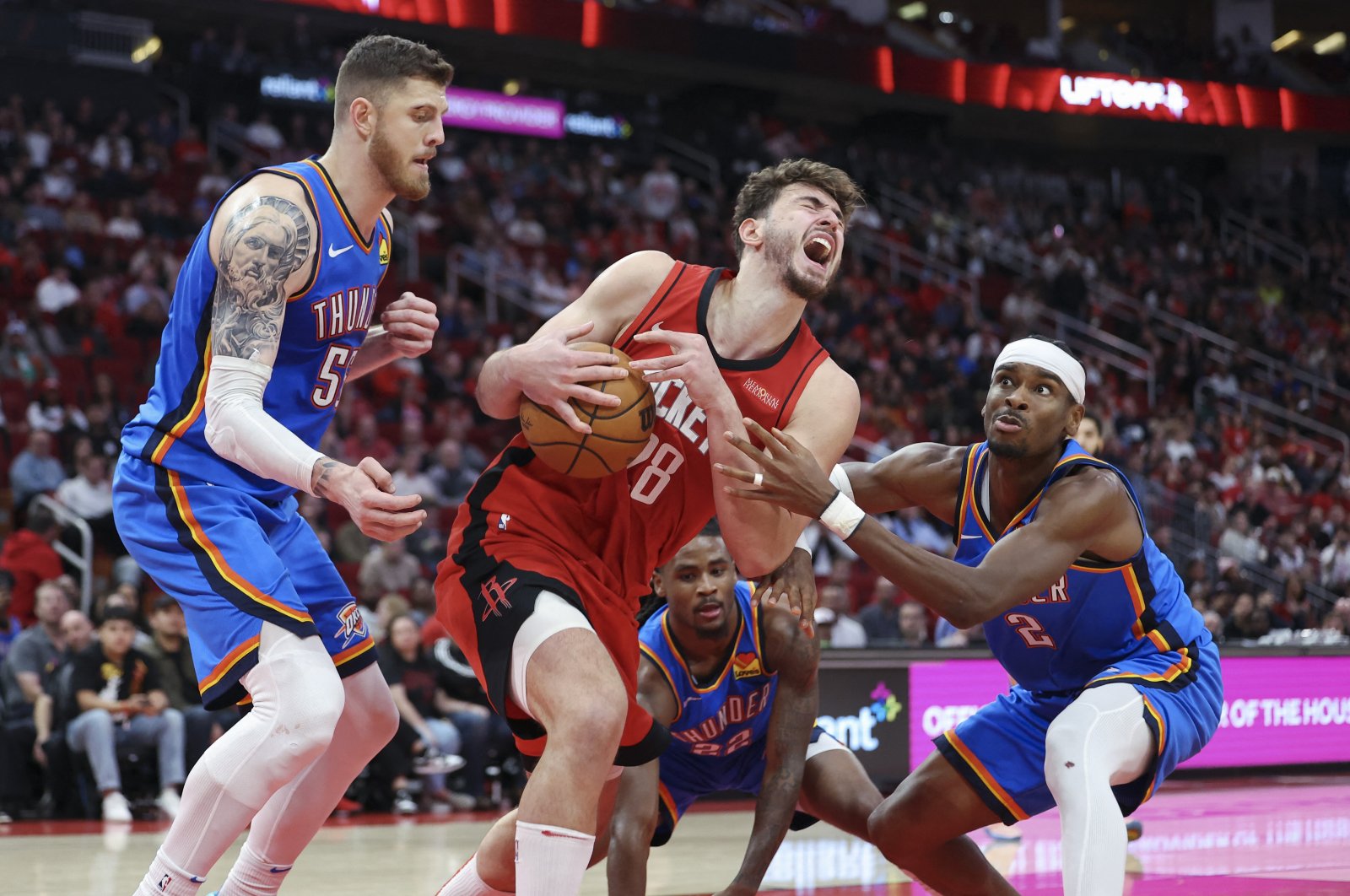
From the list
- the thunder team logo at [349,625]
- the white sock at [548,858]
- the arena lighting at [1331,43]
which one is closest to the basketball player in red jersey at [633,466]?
the white sock at [548,858]

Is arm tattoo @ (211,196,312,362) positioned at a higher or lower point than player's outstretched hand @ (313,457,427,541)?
higher

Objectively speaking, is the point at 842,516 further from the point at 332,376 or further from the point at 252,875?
the point at 252,875

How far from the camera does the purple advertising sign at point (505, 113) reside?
72.1 ft

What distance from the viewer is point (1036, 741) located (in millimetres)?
4633

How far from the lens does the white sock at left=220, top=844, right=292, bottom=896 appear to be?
4098 millimetres

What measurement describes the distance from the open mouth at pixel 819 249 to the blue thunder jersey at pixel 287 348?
4.12 ft

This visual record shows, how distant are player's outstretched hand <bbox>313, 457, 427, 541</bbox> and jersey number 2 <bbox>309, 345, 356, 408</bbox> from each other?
27.8 inches

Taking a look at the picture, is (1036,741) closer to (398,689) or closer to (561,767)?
(561,767)

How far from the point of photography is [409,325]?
14.3ft

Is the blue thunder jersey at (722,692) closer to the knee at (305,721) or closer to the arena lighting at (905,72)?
the knee at (305,721)

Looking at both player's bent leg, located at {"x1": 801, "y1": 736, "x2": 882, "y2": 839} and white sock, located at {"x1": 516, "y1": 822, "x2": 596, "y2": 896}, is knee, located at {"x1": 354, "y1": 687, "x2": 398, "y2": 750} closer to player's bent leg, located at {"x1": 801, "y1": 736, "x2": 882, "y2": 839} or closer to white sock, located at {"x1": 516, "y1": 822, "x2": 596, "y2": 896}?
white sock, located at {"x1": 516, "y1": 822, "x2": 596, "y2": 896}

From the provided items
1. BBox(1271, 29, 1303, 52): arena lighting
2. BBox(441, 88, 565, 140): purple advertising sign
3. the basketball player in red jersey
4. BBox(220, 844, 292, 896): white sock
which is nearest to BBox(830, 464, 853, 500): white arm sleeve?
the basketball player in red jersey

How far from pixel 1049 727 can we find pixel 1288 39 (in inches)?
1130

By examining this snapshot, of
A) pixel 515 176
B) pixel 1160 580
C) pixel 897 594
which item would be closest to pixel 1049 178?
pixel 515 176
